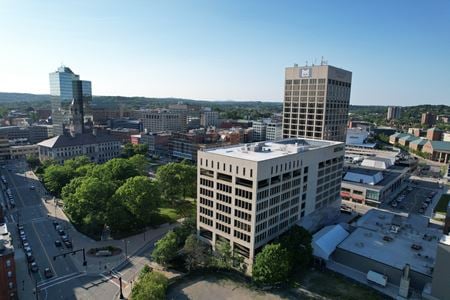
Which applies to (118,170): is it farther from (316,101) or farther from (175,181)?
(316,101)

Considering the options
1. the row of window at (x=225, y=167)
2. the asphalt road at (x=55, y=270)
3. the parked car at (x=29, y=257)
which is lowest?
the asphalt road at (x=55, y=270)

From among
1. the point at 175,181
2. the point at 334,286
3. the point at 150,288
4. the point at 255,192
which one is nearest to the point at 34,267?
the point at 150,288

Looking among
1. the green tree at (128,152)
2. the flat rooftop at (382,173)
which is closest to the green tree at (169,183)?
the flat rooftop at (382,173)

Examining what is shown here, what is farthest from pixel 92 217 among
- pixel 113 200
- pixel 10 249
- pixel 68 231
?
pixel 10 249

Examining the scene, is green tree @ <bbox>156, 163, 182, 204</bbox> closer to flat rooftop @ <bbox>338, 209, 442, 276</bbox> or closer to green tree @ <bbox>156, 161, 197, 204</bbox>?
green tree @ <bbox>156, 161, 197, 204</bbox>

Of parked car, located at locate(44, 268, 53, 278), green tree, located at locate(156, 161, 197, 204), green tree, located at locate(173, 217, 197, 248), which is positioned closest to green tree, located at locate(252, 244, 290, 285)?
green tree, located at locate(173, 217, 197, 248)

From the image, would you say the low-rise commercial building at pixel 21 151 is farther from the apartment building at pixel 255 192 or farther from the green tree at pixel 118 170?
the apartment building at pixel 255 192

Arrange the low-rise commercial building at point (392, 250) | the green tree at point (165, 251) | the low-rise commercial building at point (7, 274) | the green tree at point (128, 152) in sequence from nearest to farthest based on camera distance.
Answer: the low-rise commercial building at point (7, 274) < the low-rise commercial building at point (392, 250) < the green tree at point (165, 251) < the green tree at point (128, 152)
